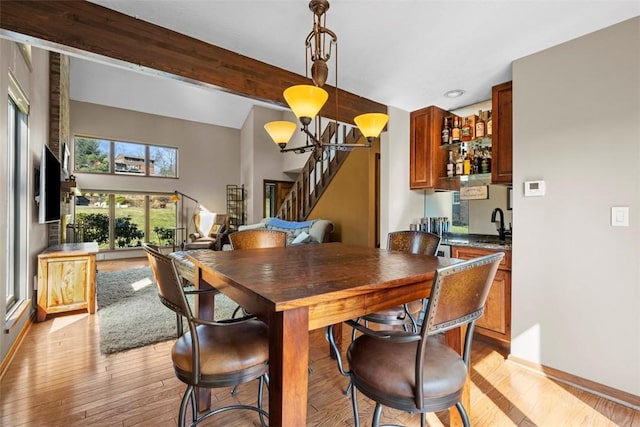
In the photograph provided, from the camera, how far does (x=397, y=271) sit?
1374 mm

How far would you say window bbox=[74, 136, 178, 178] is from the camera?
712cm

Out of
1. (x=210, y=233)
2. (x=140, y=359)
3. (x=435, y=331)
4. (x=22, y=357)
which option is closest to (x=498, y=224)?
(x=435, y=331)

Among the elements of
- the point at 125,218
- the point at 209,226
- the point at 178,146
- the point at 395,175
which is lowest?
the point at 209,226

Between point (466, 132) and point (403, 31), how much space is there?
5.22 feet

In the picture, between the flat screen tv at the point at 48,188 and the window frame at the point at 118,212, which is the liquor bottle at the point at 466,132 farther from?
the window frame at the point at 118,212

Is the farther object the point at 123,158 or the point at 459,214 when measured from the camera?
the point at 123,158

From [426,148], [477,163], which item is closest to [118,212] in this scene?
[426,148]

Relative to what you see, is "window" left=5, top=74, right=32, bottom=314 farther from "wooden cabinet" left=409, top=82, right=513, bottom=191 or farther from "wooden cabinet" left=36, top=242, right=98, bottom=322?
"wooden cabinet" left=409, top=82, right=513, bottom=191

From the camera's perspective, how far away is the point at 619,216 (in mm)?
1902

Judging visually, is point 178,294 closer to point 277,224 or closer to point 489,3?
point 489,3

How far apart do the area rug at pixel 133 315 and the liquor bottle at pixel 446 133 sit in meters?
3.13

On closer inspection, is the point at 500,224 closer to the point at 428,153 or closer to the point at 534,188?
the point at 534,188

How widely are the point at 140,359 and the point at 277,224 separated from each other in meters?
4.28

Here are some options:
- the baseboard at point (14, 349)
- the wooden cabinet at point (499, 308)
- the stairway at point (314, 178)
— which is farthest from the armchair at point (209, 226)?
the wooden cabinet at point (499, 308)
